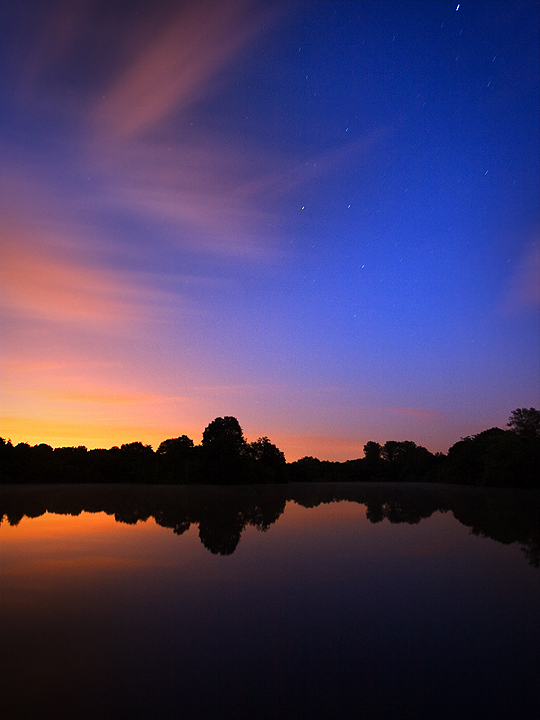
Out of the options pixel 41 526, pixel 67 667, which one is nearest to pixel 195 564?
pixel 67 667

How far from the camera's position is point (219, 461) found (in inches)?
3014

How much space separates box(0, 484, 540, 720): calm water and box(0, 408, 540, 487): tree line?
54013mm

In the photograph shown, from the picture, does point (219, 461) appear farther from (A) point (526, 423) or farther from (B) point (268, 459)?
(A) point (526, 423)

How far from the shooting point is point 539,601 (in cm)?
1034

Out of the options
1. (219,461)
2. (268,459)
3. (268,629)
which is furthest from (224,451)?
(268,629)

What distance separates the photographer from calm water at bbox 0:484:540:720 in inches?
237

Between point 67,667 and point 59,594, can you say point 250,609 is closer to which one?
point 67,667

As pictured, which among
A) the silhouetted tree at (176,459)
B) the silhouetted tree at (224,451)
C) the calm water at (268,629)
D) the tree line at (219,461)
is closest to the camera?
the calm water at (268,629)

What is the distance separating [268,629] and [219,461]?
6965 centimetres

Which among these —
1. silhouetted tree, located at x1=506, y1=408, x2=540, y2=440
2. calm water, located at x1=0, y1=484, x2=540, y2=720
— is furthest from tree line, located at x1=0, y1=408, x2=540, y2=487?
calm water, located at x1=0, y1=484, x2=540, y2=720

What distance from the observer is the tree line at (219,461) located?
6600 cm

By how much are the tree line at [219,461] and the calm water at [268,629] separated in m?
54.0

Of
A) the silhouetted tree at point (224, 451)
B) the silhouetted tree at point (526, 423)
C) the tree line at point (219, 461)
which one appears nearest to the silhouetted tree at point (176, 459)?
the tree line at point (219, 461)

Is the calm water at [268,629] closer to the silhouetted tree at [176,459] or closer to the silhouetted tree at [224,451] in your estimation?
the silhouetted tree at [224,451]
